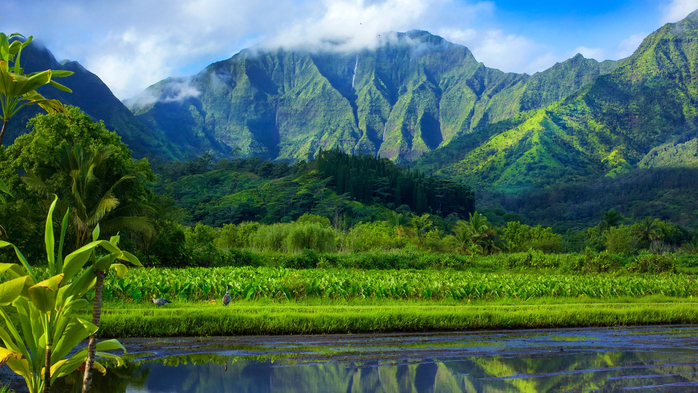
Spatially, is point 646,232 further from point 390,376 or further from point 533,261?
point 390,376

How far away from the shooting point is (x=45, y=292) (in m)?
4.18

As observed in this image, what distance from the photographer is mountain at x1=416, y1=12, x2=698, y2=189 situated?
161 m

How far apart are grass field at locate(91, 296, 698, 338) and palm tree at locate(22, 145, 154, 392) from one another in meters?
9.87

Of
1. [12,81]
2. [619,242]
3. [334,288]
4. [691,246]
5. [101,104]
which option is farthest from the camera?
[101,104]

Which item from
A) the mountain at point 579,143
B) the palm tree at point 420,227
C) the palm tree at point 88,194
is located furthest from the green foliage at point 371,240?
the mountain at point 579,143

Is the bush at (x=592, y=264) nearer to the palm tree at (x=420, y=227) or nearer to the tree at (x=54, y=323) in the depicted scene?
the palm tree at (x=420, y=227)

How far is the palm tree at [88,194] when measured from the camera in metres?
23.9

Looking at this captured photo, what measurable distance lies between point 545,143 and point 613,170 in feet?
72.8

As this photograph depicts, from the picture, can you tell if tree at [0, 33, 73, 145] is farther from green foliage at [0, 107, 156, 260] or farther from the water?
green foliage at [0, 107, 156, 260]

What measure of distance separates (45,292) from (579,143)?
190319 mm

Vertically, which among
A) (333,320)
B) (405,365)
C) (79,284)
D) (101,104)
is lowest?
(405,365)

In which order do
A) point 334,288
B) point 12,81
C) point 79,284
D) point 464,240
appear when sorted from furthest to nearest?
point 464,240 → point 334,288 → point 12,81 → point 79,284

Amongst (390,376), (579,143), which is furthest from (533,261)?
(579,143)

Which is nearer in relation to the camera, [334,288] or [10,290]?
[10,290]
